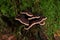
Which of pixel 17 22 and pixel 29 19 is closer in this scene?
pixel 29 19

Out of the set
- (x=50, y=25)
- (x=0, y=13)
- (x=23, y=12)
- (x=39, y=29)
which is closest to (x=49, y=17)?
(x=50, y=25)

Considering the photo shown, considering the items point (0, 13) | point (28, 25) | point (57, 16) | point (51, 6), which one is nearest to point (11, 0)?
point (0, 13)

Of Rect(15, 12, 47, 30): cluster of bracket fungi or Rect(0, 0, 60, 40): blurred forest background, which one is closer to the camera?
Rect(15, 12, 47, 30): cluster of bracket fungi

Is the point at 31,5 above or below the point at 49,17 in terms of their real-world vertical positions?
above

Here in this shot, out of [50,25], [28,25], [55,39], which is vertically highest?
[28,25]

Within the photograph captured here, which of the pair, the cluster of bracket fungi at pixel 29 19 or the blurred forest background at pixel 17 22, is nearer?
the cluster of bracket fungi at pixel 29 19

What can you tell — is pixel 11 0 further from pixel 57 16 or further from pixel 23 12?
pixel 57 16

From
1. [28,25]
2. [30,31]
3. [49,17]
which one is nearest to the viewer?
[28,25]

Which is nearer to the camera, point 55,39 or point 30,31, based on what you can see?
point 30,31

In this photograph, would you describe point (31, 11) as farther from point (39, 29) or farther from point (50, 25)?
point (50, 25)

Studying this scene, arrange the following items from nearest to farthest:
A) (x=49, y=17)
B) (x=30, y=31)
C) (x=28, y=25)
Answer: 1. (x=28, y=25)
2. (x=30, y=31)
3. (x=49, y=17)
